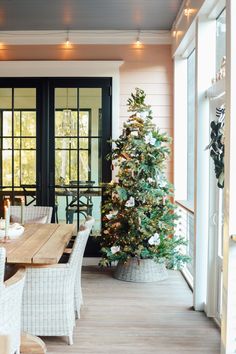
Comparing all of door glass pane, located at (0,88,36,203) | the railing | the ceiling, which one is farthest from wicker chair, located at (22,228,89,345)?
door glass pane, located at (0,88,36,203)

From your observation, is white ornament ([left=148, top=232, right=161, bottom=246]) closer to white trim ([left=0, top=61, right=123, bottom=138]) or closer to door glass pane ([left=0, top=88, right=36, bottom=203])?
white trim ([left=0, top=61, right=123, bottom=138])

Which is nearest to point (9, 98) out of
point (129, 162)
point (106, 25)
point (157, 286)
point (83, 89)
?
point (83, 89)

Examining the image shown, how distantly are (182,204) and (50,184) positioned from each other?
1.85 metres

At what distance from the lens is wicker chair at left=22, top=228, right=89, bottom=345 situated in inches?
143

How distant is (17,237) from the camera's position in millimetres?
4281

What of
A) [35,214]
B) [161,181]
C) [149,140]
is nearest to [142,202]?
[161,181]

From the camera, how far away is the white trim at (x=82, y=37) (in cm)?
662

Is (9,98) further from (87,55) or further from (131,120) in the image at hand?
(131,120)

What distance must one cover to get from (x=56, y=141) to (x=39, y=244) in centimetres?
295

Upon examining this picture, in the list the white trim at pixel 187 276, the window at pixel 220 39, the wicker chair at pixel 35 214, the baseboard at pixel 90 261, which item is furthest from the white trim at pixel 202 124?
the baseboard at pixel 90 261

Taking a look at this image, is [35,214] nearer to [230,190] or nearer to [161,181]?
[161,181]

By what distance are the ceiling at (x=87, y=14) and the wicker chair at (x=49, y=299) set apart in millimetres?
2930

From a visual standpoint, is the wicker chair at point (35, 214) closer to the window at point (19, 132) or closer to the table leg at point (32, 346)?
the window at point (19, 132)

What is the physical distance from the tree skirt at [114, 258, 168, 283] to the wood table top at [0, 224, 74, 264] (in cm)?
118
